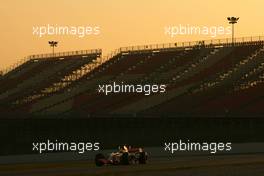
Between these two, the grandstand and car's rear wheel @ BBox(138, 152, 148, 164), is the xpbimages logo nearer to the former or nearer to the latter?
car's rear wheel @ BBox(138, 152, 148, 164)

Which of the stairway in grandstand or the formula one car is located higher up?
the stairway in grandstand

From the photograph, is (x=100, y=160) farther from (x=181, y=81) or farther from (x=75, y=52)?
(x=75, y=52)

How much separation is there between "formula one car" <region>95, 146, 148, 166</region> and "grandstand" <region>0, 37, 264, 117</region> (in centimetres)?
2967

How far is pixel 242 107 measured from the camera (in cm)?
6594

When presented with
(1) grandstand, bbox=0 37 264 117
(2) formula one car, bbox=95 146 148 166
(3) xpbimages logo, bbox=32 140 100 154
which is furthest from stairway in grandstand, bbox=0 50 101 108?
(2) formula one car, bbox=95 146 148 166

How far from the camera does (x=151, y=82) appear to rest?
266 feet

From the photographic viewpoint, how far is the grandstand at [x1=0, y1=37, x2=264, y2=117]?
69.2m

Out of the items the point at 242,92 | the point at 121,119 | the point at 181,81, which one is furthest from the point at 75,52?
the point at 121,119

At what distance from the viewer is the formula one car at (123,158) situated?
29.6 m

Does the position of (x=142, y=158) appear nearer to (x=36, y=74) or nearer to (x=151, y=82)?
(x=151, y=82)

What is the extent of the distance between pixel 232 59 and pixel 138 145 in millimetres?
43211

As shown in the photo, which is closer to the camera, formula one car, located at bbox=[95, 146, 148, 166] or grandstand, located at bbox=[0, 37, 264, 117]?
formula one car, located at bbox=[95, 146, 148, 166]

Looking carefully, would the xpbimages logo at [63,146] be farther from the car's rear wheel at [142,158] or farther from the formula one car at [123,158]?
the car's rear wheel at [142,158]

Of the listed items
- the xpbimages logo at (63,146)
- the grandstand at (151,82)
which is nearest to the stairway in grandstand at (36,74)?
the grandstand at (151,82)
